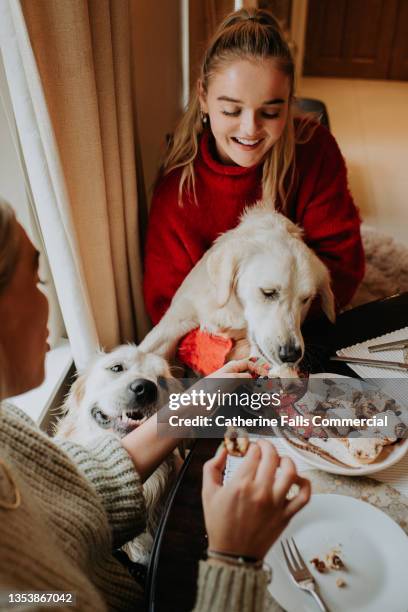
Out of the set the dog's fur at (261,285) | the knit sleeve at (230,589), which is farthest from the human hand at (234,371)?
the knit sleeve at (230,589)

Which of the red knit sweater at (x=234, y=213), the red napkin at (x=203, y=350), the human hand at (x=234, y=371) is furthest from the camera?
the red knit sweater at (x=234, y=213)

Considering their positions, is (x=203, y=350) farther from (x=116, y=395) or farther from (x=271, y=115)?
(x=271, y=115)

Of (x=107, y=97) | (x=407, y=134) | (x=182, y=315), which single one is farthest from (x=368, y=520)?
(x=407, y=134)

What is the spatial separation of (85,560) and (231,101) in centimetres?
118

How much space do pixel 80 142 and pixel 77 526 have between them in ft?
3.21

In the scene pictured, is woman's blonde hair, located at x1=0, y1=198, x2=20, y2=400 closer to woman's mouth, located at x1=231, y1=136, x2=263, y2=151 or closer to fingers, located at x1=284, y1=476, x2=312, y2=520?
fingers, located at x1=284, y1=476, x2=312, y2=520

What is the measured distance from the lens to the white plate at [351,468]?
0.89m

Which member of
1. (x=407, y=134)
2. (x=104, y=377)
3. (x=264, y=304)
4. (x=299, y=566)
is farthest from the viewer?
(x=407, y=134)

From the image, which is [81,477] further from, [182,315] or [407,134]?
[407,134]

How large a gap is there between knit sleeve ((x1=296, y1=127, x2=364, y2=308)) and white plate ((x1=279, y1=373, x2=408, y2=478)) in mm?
847

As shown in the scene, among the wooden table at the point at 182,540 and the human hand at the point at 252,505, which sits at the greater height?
the human hand at the point at 252,505

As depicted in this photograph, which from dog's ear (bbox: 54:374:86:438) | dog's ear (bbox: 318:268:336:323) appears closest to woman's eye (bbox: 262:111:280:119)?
dog's ear (bbox: 318:268:336:323)

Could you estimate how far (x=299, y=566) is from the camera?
0.75 meters

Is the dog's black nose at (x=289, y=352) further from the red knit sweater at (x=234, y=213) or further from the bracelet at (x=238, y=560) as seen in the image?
the bracelet at (x=238, y=560)
